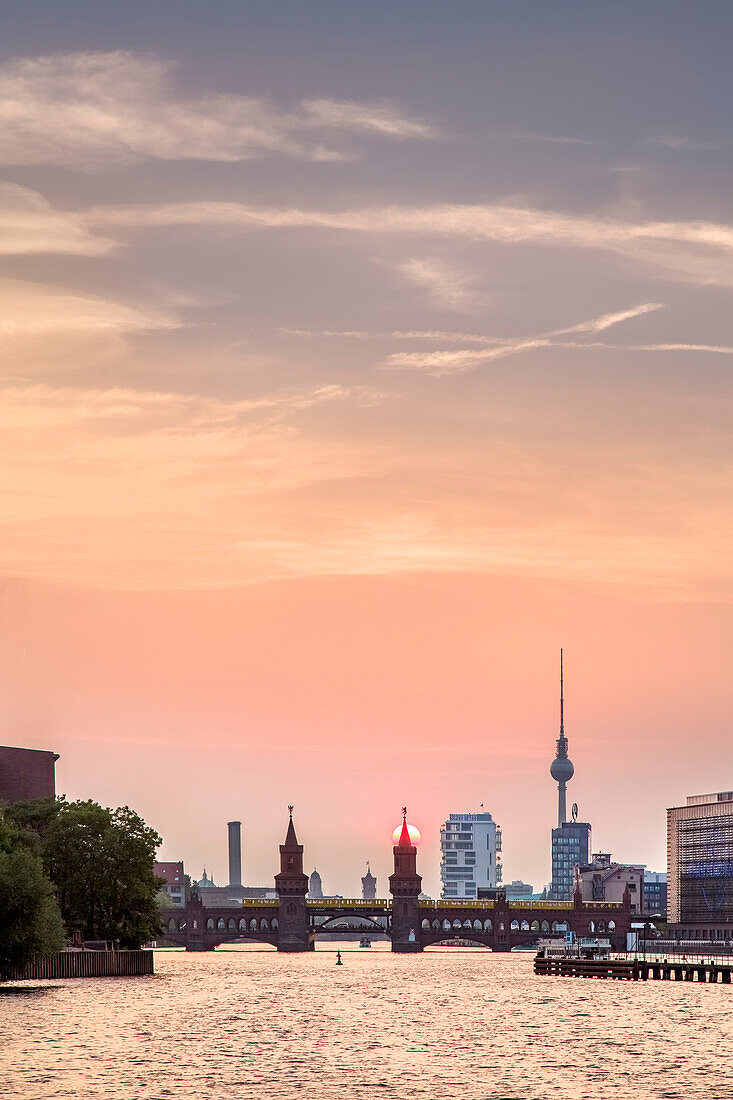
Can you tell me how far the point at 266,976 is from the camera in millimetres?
193125

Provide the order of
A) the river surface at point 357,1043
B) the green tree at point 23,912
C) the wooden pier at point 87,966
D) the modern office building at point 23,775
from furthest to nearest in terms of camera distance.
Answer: the modern office building at point 23,775 → the wooden pier at point 87,966 → the green tree at point 23,912 → the river surface at point 357,1043

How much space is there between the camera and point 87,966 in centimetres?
13688

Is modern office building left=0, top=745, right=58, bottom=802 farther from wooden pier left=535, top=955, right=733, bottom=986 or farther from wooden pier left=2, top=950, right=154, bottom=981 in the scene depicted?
wooden pier left=535, top=955, right=733, bottom=986

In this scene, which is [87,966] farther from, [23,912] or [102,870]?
[23,912]

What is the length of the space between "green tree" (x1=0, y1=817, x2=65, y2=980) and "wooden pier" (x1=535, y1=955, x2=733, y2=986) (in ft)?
231

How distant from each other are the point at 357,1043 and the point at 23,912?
27.5 m

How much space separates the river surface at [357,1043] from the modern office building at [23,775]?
161 ft

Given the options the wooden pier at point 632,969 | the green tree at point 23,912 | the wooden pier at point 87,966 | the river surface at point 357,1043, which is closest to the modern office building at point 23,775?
the wooden pier at point 87,966

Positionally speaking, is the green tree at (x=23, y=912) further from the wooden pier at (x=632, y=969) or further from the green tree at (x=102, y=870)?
the wooden pier at (x=632, y=969)

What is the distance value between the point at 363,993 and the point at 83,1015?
4972cm

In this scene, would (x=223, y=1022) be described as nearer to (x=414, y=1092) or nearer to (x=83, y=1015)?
(x=83, y=1015)

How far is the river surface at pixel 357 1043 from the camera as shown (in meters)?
69.6

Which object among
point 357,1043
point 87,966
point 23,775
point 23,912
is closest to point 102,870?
point 87,966

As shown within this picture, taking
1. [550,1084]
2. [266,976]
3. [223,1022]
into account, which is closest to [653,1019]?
[223,1022]
